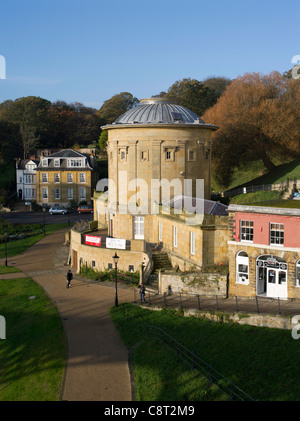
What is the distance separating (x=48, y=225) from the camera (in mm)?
62656

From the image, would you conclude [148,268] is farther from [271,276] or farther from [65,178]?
[65,178]

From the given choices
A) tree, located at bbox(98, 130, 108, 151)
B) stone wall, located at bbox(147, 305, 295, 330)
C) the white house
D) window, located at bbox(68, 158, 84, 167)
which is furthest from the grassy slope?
tree, located at bbox(98, 130, 108, 151)

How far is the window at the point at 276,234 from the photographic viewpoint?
2603 cm

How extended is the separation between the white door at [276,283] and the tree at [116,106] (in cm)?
9048

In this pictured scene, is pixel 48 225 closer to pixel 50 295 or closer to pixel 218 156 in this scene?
pixel 218 156

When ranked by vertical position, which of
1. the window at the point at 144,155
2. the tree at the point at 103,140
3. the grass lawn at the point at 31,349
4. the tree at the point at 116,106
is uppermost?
the tree at the point at 116,106

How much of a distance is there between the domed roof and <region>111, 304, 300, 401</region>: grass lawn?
20.0 m

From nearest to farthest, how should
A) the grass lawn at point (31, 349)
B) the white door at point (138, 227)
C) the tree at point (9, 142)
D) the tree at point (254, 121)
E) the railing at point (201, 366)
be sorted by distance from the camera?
the railing at point (201, 366) → the grass lawn at point (31, 349) → the white door at point (138, 227) → the tree at point (254, 121) → the tree at point (9, 142)

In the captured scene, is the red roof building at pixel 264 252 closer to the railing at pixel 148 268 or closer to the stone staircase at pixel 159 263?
the stone staircase at pixel 159 263

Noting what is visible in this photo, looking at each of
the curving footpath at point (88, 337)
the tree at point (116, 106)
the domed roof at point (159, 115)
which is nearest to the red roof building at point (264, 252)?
the curving footpath at point (88, 337)

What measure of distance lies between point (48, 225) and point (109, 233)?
69.1 ft

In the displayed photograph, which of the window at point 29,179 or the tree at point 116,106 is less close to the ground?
the tree at point 116,106

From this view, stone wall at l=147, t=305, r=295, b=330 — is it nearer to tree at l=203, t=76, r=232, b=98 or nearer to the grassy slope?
the grassy slope
